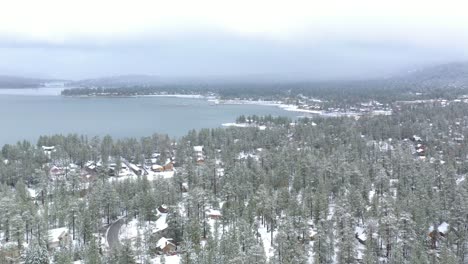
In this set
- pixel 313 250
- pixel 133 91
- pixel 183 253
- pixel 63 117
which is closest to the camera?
pixel 183 253

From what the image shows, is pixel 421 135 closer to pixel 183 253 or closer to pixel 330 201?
pixel 330 201

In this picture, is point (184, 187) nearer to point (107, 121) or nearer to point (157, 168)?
point (157, 168)


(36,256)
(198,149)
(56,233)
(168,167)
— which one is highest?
(198,149)

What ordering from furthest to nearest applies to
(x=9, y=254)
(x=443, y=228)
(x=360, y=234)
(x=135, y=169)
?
(x=135, y=169)
(x=443, y=228)
(x=360, y=234)
(x=9, y=254)

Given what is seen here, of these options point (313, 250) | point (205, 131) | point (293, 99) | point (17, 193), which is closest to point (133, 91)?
point (293, 99)

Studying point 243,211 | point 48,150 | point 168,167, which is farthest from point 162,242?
point 48,150

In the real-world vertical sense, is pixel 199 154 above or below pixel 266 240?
above

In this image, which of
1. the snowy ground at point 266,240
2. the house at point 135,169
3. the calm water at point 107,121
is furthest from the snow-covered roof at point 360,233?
the calm water at point 107,121

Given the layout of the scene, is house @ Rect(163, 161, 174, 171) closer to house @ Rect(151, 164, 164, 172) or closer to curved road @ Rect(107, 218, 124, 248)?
house @ Rect(151, 164, 164, 172)
